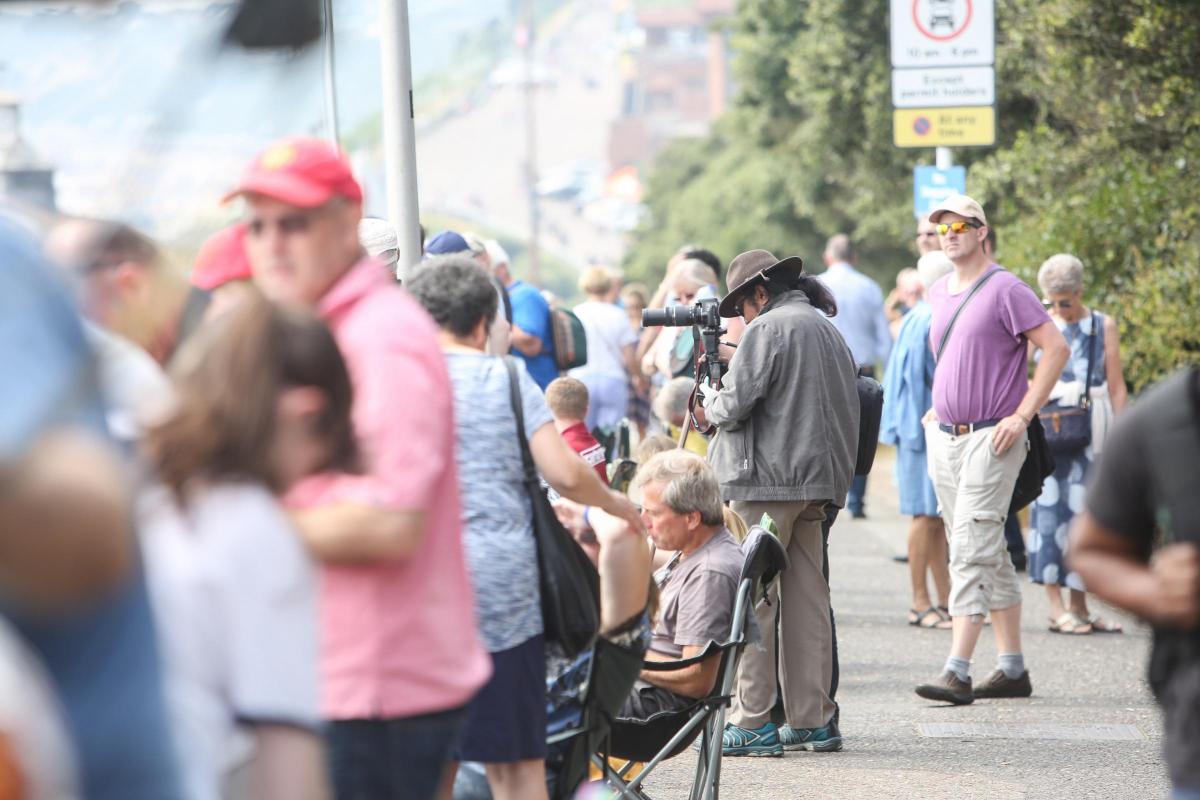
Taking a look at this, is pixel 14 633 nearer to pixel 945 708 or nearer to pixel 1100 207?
pixel 945 708

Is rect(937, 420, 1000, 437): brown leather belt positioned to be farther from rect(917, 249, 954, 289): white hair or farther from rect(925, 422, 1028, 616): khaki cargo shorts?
rect(917, 249, 954, 289): white hair

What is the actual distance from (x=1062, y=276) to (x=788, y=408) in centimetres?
277

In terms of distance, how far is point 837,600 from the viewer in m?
10.8

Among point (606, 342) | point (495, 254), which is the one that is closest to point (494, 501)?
point (495, 254)

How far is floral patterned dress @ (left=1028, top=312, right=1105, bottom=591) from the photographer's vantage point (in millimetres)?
9211

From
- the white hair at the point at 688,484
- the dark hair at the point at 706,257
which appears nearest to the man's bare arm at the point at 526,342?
the dark hair at the point at 706,257

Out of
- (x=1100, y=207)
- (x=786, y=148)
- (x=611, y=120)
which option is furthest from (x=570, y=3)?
(x=1100, y=207)

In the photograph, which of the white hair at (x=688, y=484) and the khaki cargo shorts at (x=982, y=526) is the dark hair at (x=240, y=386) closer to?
the white hair at (x=688, y=484)

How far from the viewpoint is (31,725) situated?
1628mm

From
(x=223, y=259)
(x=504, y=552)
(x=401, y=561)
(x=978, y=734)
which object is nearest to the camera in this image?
(x=401, y=561)

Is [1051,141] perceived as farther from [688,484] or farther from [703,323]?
[688,484]

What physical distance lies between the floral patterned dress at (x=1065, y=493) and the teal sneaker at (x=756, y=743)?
2929 millimetres

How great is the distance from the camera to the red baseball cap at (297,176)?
10.3 ft

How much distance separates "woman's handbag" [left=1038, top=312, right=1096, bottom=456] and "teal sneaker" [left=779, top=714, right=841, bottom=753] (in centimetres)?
287
